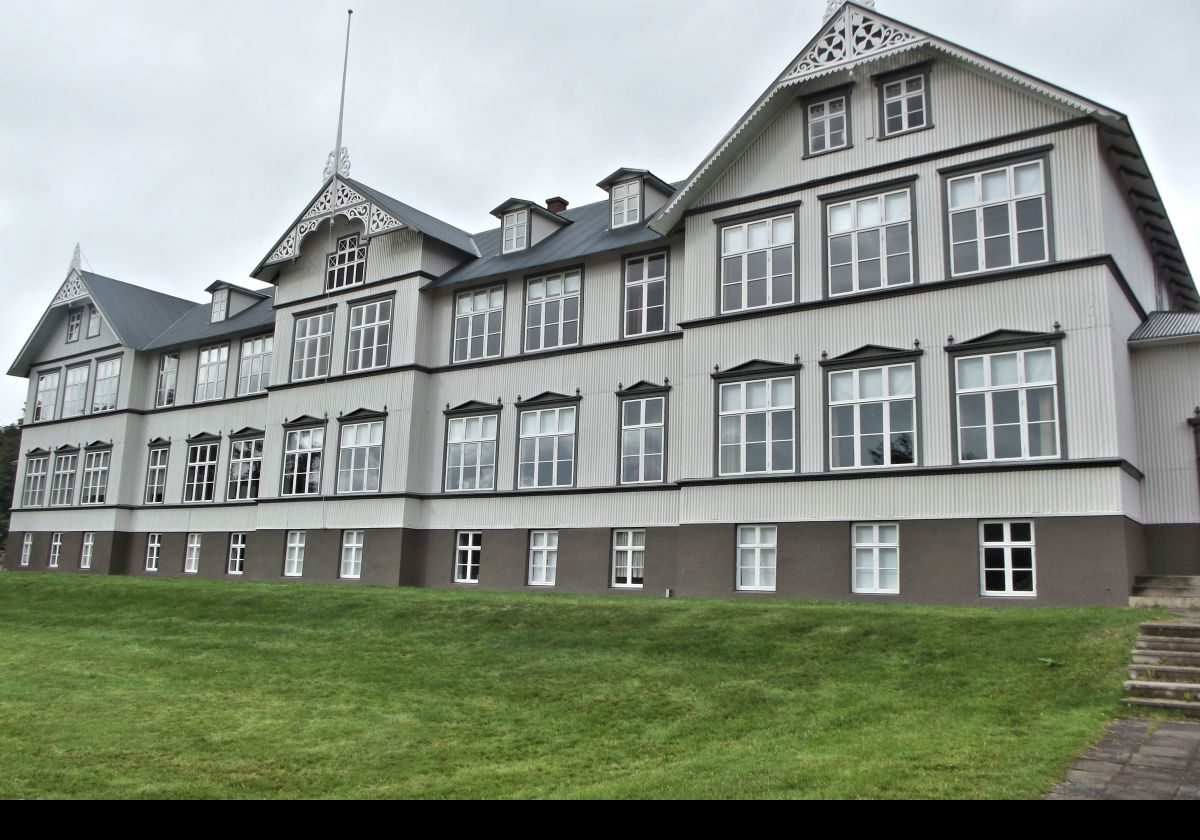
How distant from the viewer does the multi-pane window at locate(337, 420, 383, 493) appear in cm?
3083

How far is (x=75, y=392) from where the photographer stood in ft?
142

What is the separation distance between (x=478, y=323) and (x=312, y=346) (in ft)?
21.8

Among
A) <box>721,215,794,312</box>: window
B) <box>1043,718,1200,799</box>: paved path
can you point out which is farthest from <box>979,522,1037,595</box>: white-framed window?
<box>1043,718,1200,799</box>: paved path

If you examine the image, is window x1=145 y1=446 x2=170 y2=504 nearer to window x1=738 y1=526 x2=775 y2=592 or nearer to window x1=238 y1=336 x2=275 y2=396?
window x1=238 y1=336 x2=275 y2=396

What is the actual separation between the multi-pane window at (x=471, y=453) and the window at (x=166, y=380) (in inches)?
629

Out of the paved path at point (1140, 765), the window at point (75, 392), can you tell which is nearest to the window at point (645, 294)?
the paved path at point (1140, 765)

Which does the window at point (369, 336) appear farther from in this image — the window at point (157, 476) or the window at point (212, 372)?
the window at point (157, 476)

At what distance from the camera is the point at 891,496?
21266 millimetres

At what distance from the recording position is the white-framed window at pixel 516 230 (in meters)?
31.2

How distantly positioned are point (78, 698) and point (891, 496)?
15.3m

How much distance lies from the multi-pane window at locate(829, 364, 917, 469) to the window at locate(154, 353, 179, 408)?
28.2 meters

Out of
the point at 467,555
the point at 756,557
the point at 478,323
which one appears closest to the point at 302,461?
the point at 467,555

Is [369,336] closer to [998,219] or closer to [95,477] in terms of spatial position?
[95,477]
